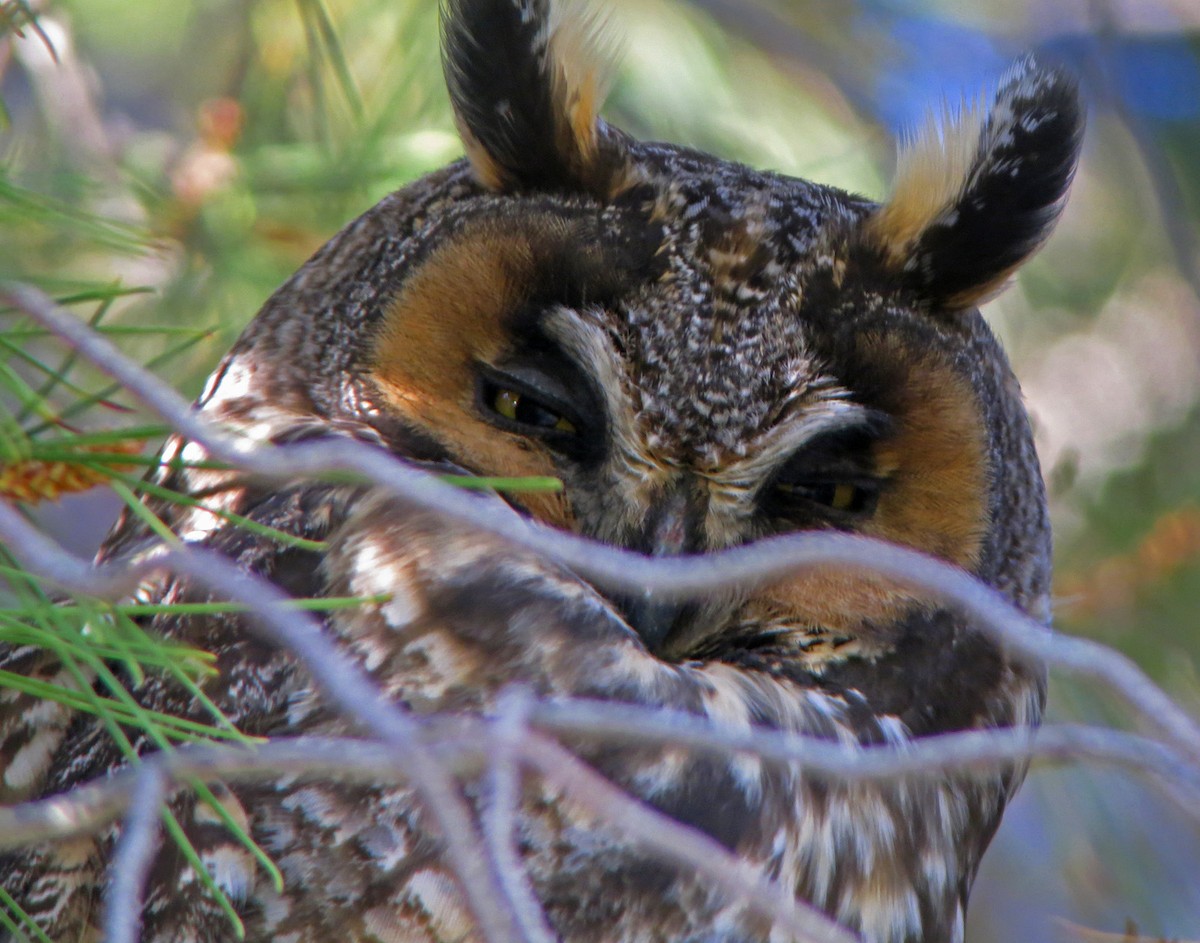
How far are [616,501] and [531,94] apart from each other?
0.54 metres

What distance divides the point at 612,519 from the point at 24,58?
156cm

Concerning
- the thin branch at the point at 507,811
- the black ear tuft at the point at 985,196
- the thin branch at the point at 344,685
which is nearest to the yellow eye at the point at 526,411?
the black ear tuft at the point at 985,196

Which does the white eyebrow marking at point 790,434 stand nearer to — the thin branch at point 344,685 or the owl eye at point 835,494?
the owl eye at point 835,494

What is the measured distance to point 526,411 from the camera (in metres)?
1.67

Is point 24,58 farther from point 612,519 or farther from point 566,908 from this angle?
point 566,908

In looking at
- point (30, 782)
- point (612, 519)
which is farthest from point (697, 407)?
point (30, 782)

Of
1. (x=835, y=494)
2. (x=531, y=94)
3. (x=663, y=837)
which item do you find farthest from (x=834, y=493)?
(x=663, y=837)

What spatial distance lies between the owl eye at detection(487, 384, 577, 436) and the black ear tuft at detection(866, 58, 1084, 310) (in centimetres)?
47

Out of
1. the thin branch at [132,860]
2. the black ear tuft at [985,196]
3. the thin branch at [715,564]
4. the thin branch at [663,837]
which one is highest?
the black ear tuft at [985,196]

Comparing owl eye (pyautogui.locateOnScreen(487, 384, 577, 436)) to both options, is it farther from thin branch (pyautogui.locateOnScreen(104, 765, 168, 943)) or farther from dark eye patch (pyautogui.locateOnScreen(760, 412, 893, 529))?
thin branch (pyautogui.locateOnScreen(104, 765, 168, 943))

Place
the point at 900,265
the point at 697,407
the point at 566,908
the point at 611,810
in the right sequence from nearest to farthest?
the point at 611,810 < the point at 566,908 < the point at 697,407 < the point at 900,265

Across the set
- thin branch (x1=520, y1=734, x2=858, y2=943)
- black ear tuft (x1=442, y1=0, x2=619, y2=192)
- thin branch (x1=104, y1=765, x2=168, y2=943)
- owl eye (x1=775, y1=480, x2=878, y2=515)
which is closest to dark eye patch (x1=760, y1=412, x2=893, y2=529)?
owl eye (x1=775, y1=480, x2=878, y2=515)

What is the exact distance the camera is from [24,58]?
8.04 feet

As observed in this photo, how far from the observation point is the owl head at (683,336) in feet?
5.30
